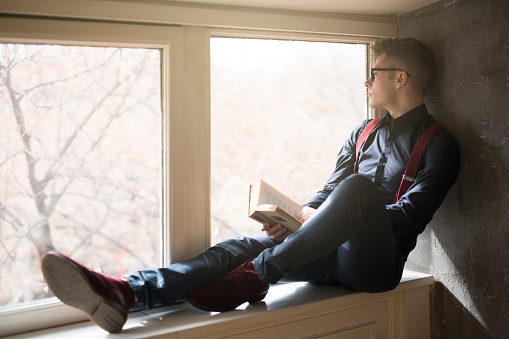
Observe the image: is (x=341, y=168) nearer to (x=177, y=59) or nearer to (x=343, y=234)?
(x=343, y=234)

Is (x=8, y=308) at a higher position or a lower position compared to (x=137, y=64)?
lower

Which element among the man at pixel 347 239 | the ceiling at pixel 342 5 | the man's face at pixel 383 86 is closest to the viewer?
the man at pixel 347 239

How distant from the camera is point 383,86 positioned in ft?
7.88

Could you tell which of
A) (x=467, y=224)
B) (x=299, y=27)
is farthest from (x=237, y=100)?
(x=467, y=224)

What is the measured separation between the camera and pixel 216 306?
1971mm

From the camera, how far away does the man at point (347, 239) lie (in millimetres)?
1801

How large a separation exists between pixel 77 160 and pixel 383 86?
1.42m

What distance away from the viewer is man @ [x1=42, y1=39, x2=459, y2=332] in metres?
1.80

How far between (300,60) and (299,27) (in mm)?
167

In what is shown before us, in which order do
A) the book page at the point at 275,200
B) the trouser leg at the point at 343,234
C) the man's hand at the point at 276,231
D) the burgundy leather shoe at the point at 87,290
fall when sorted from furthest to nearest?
the man's hand at the point at 276,231 < the book page at the point at 275,200 < the trouser leg at the point at 343,234 < the burgundy leather shoe at the point at 87,290

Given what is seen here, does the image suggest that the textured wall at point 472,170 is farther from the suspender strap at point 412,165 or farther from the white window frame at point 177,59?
the white window frame at point 177,59

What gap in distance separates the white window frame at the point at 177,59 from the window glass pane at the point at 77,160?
0.05m

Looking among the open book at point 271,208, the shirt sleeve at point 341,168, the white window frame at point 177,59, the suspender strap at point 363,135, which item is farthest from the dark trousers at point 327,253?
the suspender strap at point 363,135

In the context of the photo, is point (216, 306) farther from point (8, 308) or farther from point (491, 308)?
point (491, 308)
